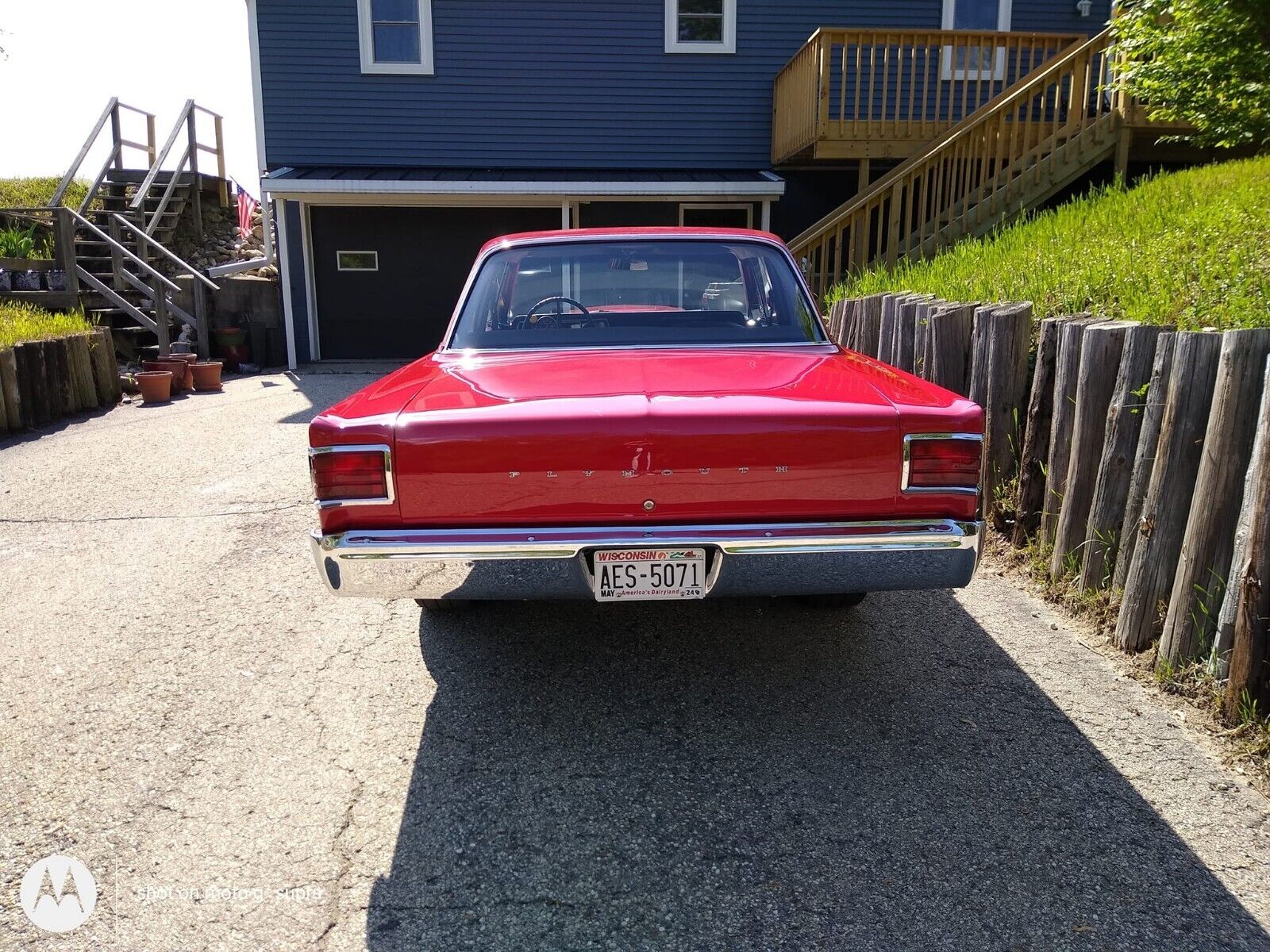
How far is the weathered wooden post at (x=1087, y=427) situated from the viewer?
13.2 ft

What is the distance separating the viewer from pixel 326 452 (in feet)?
9.55

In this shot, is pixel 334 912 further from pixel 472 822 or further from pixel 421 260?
pixel 421 260

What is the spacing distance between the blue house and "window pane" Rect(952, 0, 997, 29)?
23mm

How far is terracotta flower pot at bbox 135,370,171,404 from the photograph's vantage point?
10.9 meters

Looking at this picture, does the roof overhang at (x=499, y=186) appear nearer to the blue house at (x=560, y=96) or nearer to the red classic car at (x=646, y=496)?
the blue house at (x=560, y=96)

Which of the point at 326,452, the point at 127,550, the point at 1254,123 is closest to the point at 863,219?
the point at 1254,123

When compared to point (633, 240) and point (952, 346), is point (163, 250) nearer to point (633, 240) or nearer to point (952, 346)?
point (633, 240)

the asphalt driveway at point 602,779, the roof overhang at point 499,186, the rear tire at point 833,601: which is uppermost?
the roof overhang at point 499,186

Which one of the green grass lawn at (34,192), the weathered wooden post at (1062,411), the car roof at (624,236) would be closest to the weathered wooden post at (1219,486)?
the weathered wooden post at (1062,411)

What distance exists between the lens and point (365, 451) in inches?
114

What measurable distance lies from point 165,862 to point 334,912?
562mm

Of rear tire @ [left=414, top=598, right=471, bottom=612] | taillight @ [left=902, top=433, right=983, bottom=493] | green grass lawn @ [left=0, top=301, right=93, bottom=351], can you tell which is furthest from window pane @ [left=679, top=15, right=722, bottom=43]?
taillight @ [left=902, top=433, right=983, bottom=493]

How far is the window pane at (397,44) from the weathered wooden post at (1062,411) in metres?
12.3

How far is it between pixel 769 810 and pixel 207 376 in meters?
11.0
